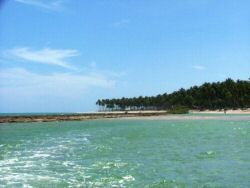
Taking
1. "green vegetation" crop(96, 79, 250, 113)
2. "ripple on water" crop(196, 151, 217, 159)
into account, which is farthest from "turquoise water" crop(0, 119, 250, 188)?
"green vegetation" crop(96, 79, 250, 113)

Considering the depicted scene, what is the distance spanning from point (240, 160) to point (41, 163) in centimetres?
1107

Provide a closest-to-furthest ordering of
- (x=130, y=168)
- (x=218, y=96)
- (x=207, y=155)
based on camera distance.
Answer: (x=130, y=168) → (x=207, y=155) → (x=218, y=96)

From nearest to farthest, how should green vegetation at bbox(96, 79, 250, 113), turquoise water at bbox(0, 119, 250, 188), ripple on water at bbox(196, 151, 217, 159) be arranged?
turquoise water at bbox(0, 119, 250, 188) → ripple on water at bbox(196, 151, 217, 159) → green vegetation at bbox(96, 79, 250, 113)

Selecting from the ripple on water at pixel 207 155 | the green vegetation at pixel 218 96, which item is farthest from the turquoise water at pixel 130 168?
the green vegetation at pixel 218 96

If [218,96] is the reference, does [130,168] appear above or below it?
below

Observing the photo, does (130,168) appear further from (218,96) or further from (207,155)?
(218,96)

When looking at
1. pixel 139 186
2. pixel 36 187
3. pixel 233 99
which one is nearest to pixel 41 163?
pixel 36 187

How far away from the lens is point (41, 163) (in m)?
25.9

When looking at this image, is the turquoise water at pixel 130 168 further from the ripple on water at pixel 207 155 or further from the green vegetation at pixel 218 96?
the green vegetation at pixel 218 96

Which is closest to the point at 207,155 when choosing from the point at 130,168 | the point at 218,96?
the point at 130,168

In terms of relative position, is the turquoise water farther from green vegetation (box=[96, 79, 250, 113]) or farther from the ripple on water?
green vegetation (box=[96, 79, 250, 113])

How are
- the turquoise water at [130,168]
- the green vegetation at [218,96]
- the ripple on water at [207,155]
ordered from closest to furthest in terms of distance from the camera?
1. the turquoise water at [130,168]
2. the ripple on water at [207,155]
3. the green vegetation at [218,96]

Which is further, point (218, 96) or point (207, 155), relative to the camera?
point (218, 96)

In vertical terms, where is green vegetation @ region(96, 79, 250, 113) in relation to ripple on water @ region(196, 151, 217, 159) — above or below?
above
